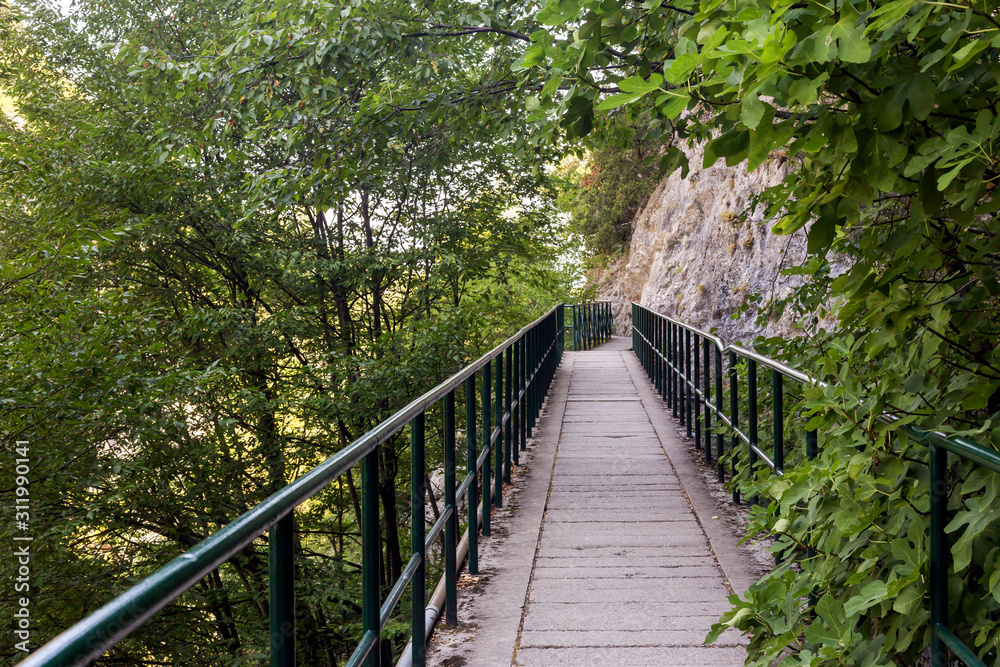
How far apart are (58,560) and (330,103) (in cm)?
536

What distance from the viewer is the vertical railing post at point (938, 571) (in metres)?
1.74

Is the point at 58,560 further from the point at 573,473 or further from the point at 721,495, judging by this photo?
the point at 721,495

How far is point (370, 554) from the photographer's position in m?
2.07

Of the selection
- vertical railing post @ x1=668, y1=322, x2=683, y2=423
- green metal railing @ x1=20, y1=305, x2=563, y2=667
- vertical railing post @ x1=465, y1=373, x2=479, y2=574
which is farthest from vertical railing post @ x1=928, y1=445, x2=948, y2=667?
vertical railing post @ x1=668, y1=322, x2=683, y2=423

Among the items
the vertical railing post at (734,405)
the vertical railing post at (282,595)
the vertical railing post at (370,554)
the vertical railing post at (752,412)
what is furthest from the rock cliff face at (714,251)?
the vertical railing post at (282,595)

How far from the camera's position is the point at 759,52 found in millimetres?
1371

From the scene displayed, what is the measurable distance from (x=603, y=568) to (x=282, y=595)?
290 centimetres

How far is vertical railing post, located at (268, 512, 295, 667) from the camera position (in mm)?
1325

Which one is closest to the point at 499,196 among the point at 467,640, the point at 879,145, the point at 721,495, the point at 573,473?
the point at 573,473

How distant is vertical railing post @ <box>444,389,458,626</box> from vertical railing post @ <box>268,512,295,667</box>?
6.24 feet

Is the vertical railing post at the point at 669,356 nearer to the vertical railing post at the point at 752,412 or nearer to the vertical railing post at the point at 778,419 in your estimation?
the vertical railing post at the point at 752,412

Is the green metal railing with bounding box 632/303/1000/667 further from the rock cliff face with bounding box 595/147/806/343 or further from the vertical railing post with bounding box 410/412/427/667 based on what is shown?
the vertical railing post with bounding box 410/412/427/667

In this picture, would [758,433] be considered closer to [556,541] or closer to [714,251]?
[556,541]

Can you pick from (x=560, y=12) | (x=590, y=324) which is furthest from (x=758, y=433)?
(x=590, y=324)
